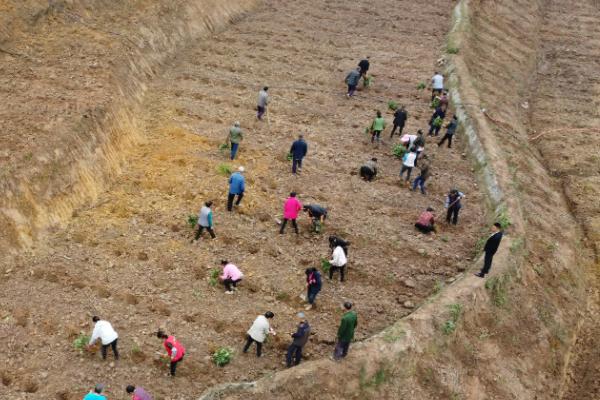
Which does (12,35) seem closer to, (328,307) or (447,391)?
(328,307)

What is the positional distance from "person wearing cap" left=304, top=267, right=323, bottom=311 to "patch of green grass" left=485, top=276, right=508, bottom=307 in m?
4.85

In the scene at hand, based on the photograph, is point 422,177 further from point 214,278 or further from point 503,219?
point 214,278

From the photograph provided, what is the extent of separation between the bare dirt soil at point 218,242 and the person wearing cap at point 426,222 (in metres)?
0.30

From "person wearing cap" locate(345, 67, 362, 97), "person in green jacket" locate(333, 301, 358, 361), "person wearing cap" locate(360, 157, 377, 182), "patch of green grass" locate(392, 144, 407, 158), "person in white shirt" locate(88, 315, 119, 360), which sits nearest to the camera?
"person in green jacket" locate(333, 301, 358, 361)

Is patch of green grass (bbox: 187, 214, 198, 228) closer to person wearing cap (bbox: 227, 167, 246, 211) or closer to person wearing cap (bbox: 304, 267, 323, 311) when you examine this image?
person wearing cap (bbox: 227, 167, 246, 211)

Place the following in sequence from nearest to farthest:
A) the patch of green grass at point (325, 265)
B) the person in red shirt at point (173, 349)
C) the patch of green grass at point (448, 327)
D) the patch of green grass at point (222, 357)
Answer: the person in red shirt at point (173, 349) → the patch of green grass at point (222, 357) → the patch of green grass at point (448, 327) → the patch of green grass at point (325, 265)

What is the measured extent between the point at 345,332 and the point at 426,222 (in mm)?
6362

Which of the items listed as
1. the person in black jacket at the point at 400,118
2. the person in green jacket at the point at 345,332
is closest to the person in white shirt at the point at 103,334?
the person in green jacket at the point at 345,332

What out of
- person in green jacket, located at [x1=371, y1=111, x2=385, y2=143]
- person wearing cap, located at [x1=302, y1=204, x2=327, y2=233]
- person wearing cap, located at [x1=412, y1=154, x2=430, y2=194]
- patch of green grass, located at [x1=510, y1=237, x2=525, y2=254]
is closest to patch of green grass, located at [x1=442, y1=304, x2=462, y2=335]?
patch of green grass, located at [x1=510, y1=237, x2=525, y2=254]

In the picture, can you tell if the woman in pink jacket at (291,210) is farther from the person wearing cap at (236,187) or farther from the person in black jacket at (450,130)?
the person in black jacket at (450,130)

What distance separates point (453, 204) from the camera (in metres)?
17.1

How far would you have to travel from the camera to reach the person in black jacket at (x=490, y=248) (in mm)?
13964

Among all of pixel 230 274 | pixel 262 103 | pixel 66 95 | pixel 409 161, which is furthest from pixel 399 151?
pixel 66 95

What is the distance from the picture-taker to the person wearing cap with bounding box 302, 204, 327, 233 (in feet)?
53.0
